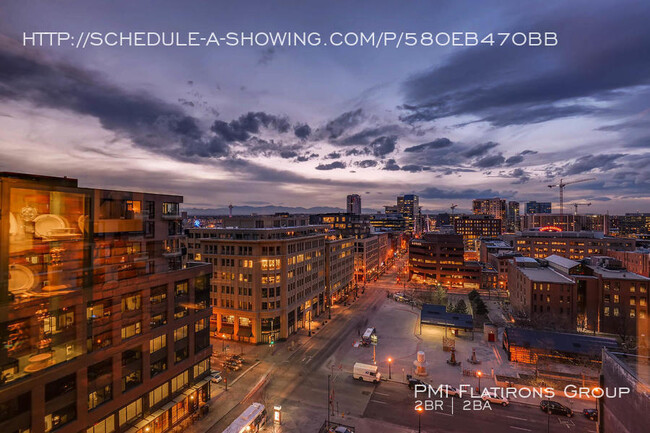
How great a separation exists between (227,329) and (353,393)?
97.7ft

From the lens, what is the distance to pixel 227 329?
60.2 meters

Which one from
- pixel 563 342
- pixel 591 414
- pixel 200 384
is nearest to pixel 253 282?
pixel 200 384

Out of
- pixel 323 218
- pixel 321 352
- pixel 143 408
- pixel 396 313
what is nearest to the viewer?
pixel 143 408

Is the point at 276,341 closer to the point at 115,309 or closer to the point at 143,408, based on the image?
the point at 143,408

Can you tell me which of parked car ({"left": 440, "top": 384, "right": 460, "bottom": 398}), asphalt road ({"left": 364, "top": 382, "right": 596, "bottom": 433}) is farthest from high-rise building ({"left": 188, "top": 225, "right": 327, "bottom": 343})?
parked car ({"left": 440, "top": 384, "right": 460, "bottom": 398})

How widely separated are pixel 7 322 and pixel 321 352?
143 feet

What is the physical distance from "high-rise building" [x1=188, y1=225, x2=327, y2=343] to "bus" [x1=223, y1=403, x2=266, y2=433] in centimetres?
2388

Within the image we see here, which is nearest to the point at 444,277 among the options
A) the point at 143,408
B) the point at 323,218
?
the point at 323,218

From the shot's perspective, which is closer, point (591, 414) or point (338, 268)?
point (591, 414)

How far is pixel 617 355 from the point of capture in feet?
90.8

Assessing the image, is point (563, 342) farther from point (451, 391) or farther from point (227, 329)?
point (227, 329)

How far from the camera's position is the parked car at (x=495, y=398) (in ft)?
128

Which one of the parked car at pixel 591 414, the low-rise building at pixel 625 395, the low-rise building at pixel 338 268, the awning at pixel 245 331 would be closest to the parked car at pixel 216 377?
the awning at pixel 245 331

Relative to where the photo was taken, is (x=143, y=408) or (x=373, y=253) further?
(x=373, y=253)
